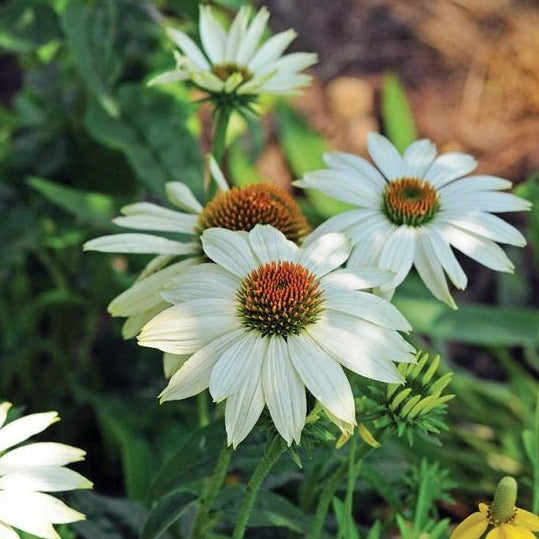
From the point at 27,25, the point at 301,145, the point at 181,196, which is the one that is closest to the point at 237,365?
the point at 181,196

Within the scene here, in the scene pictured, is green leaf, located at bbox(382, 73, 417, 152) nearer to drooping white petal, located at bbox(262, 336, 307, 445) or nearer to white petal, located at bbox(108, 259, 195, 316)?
white petal, located at bbox(108, 259, 195, 316)

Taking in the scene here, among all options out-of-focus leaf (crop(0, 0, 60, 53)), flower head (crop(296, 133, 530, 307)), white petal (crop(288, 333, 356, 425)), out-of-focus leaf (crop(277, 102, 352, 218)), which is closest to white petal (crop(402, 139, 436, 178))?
flower head (crop(296, 133, 530, 307))

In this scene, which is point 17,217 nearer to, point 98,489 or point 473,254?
point 98,489

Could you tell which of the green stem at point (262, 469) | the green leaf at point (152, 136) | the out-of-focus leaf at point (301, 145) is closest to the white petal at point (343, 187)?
the green stem at point (262, 469)

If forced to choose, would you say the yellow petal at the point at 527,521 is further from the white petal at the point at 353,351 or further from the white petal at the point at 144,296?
the white petal at the point at 144,296

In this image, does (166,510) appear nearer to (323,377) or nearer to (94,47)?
(323,377)

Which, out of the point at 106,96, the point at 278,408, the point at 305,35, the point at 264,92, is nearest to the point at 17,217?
the point at 106,96
